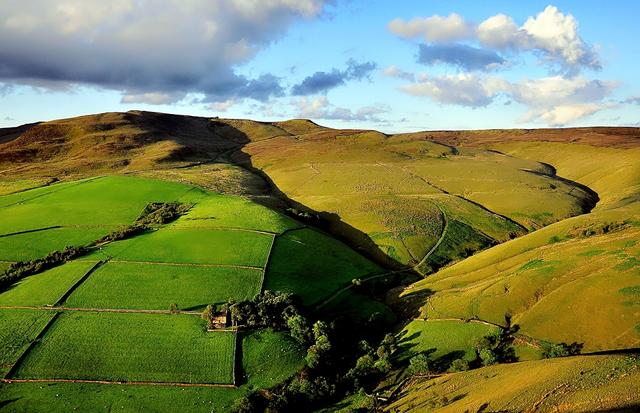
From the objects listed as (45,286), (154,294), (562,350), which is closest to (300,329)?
(154,294)

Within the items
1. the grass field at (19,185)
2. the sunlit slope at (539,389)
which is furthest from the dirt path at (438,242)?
the grass field at (19,185)

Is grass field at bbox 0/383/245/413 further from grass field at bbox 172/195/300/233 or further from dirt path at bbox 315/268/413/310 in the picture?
grass field at bbox 172/195/300/233

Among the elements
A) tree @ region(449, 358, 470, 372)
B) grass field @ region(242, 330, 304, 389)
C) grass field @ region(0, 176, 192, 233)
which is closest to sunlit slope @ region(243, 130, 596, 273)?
tree @ region(449, 358, 470, 372)

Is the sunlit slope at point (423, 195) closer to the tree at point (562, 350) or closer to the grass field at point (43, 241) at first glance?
the tree at point (562, 350)

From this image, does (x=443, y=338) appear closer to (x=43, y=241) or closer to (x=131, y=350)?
(x=131, y=350)

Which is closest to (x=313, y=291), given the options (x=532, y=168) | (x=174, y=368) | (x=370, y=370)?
(x=370, y=370)
